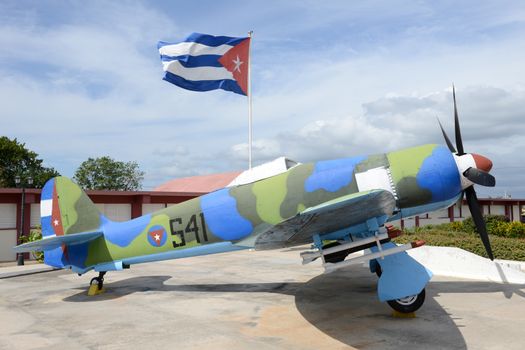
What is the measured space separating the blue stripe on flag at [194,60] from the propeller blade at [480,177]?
11067 millimetres

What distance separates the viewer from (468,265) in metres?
10.4

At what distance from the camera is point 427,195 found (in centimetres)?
707

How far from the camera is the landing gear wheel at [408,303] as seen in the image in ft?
22.0

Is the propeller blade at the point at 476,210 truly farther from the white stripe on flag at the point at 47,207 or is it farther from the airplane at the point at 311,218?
the white stripe on flag at the point at 47,207

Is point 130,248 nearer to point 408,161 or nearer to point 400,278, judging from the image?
point 400,278

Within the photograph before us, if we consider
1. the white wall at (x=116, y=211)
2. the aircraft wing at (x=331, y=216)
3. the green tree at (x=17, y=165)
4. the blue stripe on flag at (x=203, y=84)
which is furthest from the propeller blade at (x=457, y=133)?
the green tree at (x=17, y=165)

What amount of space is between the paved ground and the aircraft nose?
2445 mm

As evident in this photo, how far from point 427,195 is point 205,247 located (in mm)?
4363

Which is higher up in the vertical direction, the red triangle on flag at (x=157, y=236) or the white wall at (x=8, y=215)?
the white wall at (x=8, y=215)

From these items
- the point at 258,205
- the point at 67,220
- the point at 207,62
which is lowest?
the point at 67,220

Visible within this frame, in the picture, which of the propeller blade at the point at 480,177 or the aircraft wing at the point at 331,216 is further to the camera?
the propeller blade at the point at 480,177

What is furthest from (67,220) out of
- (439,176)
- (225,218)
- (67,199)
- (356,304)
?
(439,176)

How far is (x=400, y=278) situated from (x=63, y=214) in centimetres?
755

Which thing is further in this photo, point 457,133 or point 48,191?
point 48,191
